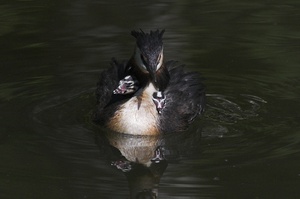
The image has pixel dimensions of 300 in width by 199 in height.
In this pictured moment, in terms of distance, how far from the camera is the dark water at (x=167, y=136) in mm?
8578

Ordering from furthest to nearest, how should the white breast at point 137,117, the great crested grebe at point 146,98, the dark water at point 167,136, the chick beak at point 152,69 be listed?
the white breast at point 137,117 < the great crested grebe at point 146,98 < the chick beak at point 152,69 < the dark water at point 167,136

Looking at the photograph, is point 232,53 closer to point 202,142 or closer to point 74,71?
point 74,71

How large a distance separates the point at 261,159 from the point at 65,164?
5.53 ft

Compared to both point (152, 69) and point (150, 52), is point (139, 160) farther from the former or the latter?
point (150, 52)

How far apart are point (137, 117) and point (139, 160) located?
2.32ft

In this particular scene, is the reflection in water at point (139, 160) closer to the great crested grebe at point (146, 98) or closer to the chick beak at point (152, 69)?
the great crested grebe at point (146, 98)

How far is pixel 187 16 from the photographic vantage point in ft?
43.1

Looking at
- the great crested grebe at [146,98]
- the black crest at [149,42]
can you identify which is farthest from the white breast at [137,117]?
the black crest at [149,42]

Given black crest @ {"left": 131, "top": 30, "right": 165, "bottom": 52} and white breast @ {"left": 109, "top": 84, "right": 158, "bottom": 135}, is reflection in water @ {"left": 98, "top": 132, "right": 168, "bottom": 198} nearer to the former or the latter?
white breast @ {"left": 109, "top": 84, "right": 158, "bottom": 135}

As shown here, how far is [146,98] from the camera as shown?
990 cm

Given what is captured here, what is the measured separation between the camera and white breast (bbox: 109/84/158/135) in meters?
9.75

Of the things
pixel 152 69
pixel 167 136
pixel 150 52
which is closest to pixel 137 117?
pixel 167 136

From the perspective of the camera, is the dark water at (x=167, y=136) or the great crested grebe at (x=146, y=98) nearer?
the dark water at (x=167, y=136)

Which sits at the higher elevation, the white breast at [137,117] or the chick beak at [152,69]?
the chick beak at [152,69]
